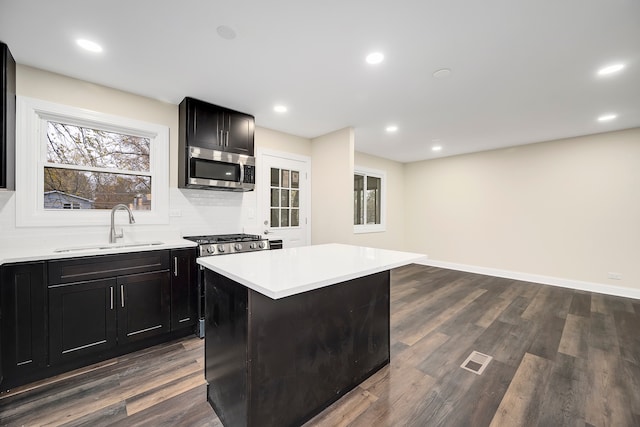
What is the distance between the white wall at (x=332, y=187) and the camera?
396 centimetres

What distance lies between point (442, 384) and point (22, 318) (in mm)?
3160

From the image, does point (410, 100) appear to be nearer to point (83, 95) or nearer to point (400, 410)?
point (400, 410)

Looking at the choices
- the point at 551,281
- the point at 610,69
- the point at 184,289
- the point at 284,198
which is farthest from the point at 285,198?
the point at 551,281

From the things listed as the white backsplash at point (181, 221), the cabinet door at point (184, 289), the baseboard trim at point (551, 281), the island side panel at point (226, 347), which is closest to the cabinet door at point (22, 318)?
the white backsplash at point (181, 221)

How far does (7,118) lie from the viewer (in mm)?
2168

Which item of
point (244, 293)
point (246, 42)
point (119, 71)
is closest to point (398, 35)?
point (246, 42)

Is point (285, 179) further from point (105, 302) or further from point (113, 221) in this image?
point (105, 302)

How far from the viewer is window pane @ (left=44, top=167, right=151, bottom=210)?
8.32ft

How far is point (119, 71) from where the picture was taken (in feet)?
8.05

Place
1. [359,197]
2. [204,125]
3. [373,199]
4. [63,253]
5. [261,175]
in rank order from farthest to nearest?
[373,199] → [359,197] → [261,175] → [204,125] → [63,253]

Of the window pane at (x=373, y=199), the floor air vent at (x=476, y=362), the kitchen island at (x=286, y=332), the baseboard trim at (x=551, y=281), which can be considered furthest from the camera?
the window pane at (x=373, y=199)

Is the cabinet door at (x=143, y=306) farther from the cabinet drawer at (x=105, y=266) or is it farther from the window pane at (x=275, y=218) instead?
the window pane at (x=275, y=218)

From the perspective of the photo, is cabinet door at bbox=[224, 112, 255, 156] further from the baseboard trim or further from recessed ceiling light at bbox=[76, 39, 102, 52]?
the baseboard trim

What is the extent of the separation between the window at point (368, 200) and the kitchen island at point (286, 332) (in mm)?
3833
